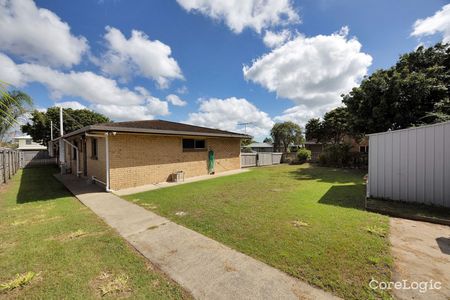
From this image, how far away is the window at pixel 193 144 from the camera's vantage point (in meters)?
11.0

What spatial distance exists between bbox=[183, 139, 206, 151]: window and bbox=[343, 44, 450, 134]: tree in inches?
430

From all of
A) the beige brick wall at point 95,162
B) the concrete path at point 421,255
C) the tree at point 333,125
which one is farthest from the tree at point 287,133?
the concrete path at point 421,255

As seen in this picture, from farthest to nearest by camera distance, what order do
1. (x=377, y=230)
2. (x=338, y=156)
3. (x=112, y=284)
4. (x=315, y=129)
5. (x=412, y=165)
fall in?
(x=315, y=129), (x=338, y=156), (x=412, y=165), (x=377, y=230), (x=112, y=284)

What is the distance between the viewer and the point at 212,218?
15.3 ft

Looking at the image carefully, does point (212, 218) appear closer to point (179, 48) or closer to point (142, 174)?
point (142, 174)

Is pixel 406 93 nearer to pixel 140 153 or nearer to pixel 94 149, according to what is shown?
pixel 140 153

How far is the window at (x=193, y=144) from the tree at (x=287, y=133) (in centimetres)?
2450

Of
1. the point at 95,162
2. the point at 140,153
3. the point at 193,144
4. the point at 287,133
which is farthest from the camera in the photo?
the point at 287,133

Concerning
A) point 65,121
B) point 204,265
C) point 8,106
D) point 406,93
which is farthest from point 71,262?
point 65,121

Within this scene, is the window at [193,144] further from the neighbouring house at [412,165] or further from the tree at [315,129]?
the tree at [315,129]

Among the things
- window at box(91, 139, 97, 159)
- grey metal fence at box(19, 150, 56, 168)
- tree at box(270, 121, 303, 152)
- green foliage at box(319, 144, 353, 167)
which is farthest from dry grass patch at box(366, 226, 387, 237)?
tree at box(270, 121, 303, 152)

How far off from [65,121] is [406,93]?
121 ft

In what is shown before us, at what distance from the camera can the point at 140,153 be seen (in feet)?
29.0

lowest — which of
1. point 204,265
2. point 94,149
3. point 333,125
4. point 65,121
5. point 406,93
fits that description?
point 204,265
